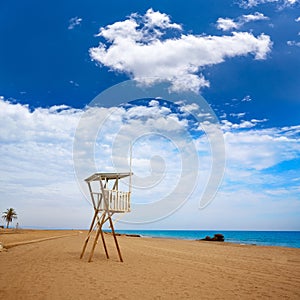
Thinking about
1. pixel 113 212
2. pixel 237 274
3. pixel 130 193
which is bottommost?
pixel 237 274

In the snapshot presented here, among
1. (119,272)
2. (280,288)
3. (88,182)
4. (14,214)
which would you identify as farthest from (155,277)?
(14,214)

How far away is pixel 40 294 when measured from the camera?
8836 mm

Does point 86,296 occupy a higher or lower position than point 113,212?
lower

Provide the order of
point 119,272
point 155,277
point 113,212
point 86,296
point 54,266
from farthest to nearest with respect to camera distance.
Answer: point 113,212 < point 54,266 < point 119,272 < point 155,277 < point 86,296

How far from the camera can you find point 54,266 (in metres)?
13.9

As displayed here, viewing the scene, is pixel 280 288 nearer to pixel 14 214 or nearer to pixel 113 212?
pixel 113 212

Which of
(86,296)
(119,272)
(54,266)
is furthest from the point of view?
(54,266)

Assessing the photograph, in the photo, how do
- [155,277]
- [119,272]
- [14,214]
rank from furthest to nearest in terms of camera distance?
[14,214], [119,272], [155,277]

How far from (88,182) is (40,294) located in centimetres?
849

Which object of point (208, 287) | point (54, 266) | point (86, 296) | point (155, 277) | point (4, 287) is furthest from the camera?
point (54, 266)

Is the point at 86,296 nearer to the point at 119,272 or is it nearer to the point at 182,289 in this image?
the point at 182,289

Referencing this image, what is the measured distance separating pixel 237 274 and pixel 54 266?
8.03 m

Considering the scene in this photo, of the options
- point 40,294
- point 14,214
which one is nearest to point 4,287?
point 40,294

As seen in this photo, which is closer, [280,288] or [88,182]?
[280,288]
